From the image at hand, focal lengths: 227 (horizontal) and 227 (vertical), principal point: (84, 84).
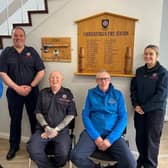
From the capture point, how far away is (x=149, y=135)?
225 centimetres

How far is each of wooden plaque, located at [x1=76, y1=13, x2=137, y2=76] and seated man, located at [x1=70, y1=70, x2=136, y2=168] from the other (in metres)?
0.41

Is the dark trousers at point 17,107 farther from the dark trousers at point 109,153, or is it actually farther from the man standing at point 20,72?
the dark trousers at point 109,153

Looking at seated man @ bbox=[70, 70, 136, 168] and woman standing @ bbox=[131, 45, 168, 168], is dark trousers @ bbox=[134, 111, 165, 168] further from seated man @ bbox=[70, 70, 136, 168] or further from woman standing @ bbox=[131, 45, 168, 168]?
seated man @ bbox=[70, 70, 136, 168]

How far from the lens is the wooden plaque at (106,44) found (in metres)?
2.50

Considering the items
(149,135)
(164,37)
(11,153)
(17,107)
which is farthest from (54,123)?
(164,37)

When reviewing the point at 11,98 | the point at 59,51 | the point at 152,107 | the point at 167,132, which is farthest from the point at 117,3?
the point at 167,132

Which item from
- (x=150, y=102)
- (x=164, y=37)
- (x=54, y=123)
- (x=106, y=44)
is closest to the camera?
(x=150, y=102)

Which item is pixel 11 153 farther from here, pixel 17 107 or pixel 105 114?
pixel 105 114

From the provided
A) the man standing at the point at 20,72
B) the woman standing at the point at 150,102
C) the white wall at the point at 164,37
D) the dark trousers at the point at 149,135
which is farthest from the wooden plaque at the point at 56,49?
the white wall at the point at 164,37

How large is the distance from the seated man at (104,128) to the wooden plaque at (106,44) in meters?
0.41

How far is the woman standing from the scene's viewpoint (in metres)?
2.19

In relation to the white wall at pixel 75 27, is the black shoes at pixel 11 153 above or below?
below

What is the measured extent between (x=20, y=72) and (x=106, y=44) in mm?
1028

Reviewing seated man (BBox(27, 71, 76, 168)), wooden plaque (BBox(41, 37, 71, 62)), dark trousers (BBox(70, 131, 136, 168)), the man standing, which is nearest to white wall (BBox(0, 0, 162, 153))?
wooden plaque (BBox(41, 37, 71, 62))
